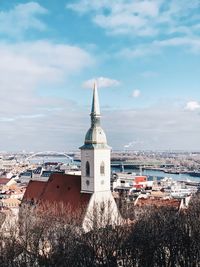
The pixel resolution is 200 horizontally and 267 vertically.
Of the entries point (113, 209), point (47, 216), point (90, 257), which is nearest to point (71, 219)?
point (47, 216)

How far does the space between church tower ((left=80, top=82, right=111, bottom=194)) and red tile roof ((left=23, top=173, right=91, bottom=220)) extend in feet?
3.55

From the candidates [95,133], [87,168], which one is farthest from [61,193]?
[95,133]

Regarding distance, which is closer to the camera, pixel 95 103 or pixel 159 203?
pixel 95 103

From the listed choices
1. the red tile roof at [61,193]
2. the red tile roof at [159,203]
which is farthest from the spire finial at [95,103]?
the red tile roof at [159,203]

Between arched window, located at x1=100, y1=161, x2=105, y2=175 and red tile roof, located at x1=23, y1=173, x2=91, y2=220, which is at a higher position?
arched window, located at x1=100, y1=161, x2=105, y2=175

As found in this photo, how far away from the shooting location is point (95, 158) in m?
48.6

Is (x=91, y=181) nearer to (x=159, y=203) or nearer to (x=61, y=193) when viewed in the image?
(x=61, y=193)

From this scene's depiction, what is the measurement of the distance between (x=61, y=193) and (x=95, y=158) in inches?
229

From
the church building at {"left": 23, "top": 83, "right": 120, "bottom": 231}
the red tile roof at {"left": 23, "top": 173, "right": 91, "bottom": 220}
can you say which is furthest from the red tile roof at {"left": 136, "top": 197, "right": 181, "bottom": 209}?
the red tile roof at {"left": 23, "top": 173, "right": 91, "bottom": 220}

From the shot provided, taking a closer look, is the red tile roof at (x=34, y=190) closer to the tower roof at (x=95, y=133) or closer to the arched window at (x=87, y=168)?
the arched window at (x=87, y=168)

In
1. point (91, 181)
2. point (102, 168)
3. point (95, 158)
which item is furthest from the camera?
point (102, 168)

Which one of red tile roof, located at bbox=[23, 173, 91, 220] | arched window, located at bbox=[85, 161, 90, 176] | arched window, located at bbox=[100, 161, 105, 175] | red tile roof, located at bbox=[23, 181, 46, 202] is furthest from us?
red tile roof, located at bbox=[23, 181, 46, 202]

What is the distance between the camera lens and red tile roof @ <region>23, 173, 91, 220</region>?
4831 centimetres

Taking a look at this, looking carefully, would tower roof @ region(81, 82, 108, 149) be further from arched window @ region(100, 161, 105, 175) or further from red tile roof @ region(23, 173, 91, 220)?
red tile roof @ region(23, 173, 91, 220)
